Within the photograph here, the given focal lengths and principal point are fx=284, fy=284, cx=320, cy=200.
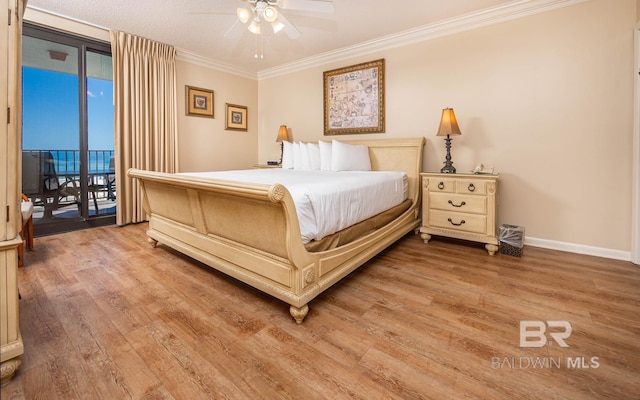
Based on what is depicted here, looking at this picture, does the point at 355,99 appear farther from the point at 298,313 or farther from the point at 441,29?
the point at 298,313

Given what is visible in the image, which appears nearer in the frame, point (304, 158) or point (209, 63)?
point (304, 158)

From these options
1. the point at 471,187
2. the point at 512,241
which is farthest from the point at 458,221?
the point at 512,241

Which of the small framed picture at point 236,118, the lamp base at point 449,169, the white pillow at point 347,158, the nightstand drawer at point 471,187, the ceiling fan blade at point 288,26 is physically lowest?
the nightstand drawer at point 471,187

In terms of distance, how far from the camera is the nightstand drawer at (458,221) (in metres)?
2.99

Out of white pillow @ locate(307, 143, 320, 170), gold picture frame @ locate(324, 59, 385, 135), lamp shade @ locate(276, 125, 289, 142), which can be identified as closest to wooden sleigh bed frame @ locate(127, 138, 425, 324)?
white pillow @ locate(307, 143, 320, 170)

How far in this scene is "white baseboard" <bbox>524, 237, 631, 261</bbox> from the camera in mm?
2707

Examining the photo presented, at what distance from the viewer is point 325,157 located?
3828mm

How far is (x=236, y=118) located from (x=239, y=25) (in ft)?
6.56

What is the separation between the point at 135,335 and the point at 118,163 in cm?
305

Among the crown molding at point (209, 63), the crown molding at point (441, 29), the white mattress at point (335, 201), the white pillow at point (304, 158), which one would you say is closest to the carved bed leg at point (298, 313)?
the white mattress at point (335, 201)

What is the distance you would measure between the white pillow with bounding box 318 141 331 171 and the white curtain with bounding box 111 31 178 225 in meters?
2.32

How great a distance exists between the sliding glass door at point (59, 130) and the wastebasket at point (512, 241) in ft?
16.3

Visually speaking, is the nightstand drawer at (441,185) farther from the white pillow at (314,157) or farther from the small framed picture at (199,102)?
the small framed picture at (199,102)

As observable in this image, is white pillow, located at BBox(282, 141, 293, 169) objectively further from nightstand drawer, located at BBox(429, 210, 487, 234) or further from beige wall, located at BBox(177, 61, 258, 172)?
nightstand drawer, located at BBox(429, 210, 487, 234)
